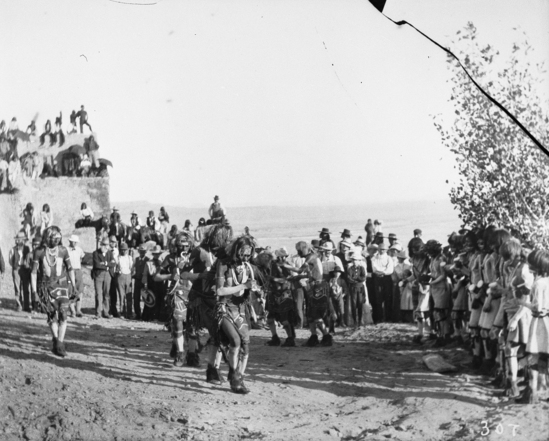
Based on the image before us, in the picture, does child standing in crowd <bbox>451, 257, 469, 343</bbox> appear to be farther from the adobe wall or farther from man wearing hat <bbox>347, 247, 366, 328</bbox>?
the adobe wall

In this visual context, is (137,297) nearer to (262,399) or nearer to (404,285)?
(404,285)

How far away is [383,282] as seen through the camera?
15.5 metres

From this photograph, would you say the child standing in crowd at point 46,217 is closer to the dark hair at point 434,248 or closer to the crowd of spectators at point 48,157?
the crowd of spectators at point 48,157

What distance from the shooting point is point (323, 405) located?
912 cm

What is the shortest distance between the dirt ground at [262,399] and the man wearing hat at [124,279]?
4085 mm

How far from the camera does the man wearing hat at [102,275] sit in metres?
16.4

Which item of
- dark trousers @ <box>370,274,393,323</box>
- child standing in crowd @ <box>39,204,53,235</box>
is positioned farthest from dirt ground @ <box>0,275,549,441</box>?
child standing in crowd @ <box>39,204,53,235</box>

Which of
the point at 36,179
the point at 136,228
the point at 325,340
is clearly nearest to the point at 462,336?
the point at 325,340

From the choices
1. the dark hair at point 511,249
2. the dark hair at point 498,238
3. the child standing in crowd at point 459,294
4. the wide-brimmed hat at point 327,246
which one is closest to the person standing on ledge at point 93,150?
the wide-brimmed hat at point 327,246

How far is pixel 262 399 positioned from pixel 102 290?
834cm

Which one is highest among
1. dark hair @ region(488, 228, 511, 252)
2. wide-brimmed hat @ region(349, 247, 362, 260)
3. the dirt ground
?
dark hair @ region(488, 228, 511, 252)

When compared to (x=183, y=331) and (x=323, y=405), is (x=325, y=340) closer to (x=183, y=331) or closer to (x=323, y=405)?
(x=183, y=331)

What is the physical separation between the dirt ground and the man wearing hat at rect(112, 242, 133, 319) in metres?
4.09

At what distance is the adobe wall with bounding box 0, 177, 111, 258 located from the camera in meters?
20.1
